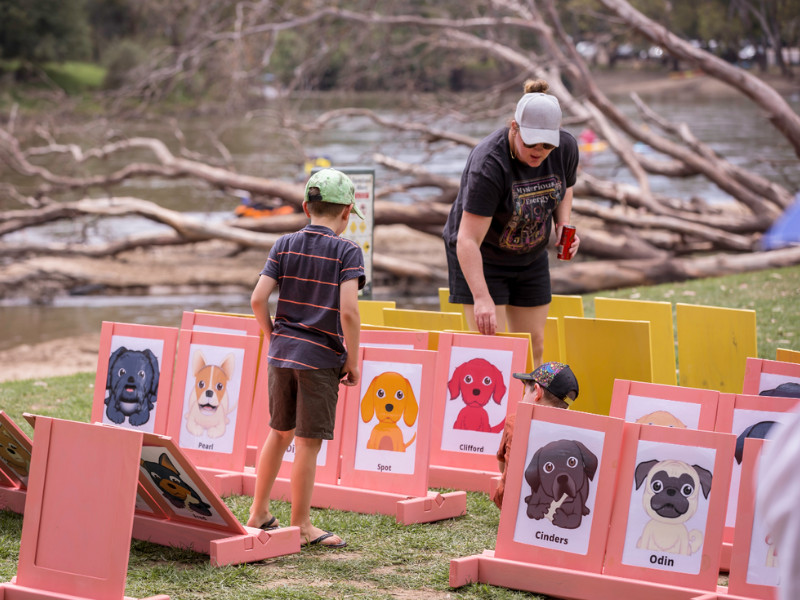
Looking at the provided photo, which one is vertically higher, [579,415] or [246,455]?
[579,415]

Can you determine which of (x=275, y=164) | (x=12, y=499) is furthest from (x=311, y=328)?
(x=275, y=164)

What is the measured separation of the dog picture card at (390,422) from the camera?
398 cm

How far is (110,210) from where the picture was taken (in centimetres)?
1329

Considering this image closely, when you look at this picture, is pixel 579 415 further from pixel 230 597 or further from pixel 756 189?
pixel 756 189

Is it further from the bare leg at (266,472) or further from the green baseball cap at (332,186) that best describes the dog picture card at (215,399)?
the green baseball cap at (332,186)

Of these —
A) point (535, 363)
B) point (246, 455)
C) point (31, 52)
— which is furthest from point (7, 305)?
point (31, 52)

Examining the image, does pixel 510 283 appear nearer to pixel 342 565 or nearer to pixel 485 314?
pixel 485 314

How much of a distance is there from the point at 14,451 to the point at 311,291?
151cm

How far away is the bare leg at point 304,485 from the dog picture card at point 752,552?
5.18 feet

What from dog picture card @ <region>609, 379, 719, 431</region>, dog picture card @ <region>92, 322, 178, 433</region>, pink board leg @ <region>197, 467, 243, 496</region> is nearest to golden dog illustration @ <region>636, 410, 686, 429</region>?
dog picture card @ <region>609, 379, 719, 431</region>

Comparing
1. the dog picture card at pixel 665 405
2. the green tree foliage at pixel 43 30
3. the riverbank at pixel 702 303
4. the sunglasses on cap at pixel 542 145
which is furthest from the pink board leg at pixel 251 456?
the green tree foliage at pixel 43 30

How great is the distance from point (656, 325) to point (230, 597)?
2925 millimetres

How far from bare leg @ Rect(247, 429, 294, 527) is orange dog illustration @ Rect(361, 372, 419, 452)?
2.11 feet

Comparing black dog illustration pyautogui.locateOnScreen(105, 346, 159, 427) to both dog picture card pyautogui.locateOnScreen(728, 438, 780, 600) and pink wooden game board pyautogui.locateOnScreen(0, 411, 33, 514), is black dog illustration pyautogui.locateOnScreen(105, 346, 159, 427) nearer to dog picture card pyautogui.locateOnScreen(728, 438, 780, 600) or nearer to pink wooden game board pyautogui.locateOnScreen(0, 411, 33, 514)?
pink wooden game board pyautogui.locateOnScreen(0, 411, 33, 514)
